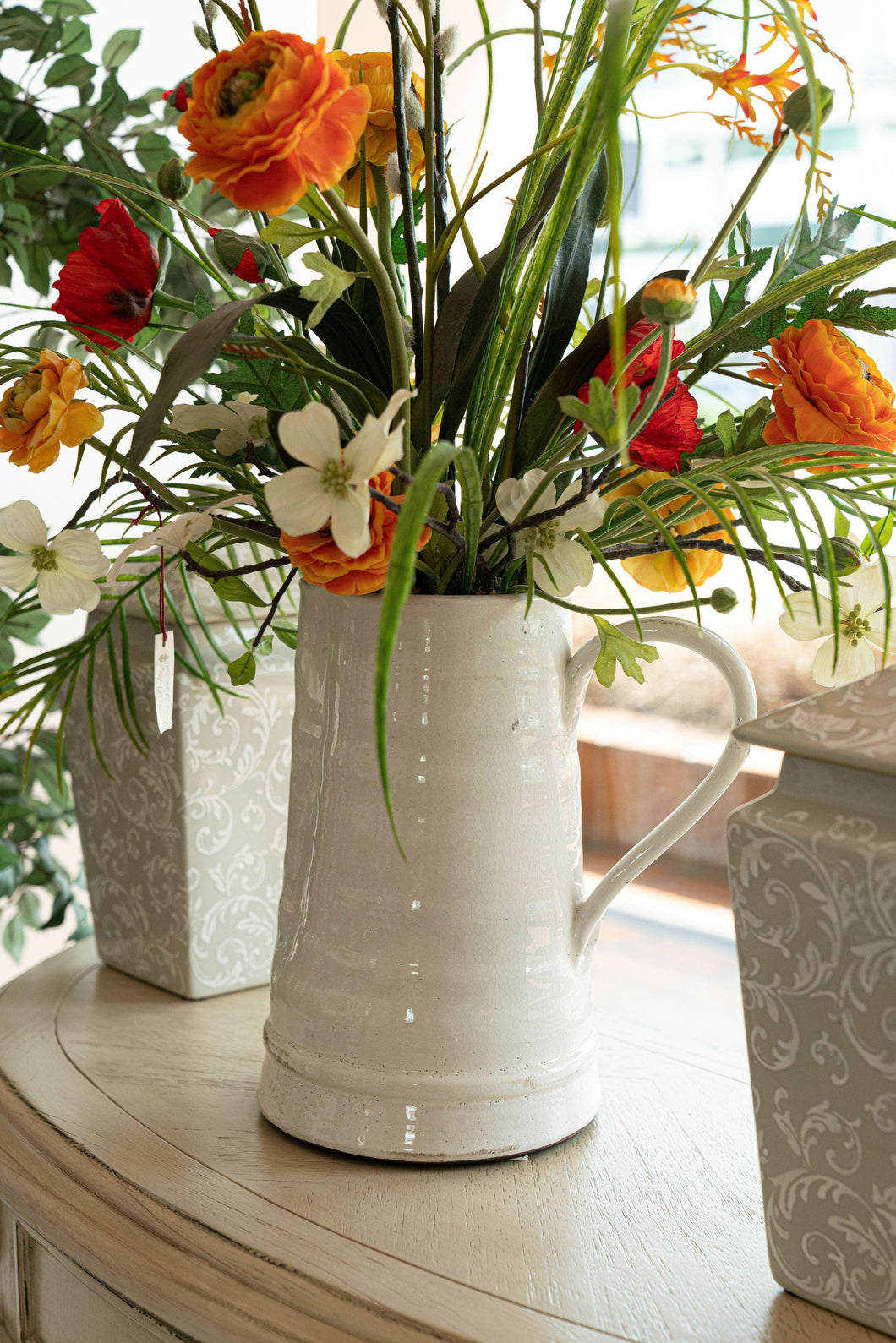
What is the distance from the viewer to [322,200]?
0.41 meters

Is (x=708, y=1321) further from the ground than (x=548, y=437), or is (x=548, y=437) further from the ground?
(x=548, y=437)

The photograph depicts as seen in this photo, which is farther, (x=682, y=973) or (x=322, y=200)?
(x=682, y=973)

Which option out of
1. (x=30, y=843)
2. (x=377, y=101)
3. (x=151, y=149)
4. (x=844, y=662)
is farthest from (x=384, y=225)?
(x=30, y=843)

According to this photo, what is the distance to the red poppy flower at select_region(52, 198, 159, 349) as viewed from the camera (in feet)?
1.43

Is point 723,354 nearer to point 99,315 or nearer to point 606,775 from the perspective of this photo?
point 99,315

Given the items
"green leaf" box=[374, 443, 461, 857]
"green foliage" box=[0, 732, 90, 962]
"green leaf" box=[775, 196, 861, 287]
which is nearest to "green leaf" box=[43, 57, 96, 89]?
"green foliage" box=[0, 732, 90, 962]

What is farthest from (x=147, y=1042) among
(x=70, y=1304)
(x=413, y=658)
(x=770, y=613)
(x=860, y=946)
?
(x=770, y=613)

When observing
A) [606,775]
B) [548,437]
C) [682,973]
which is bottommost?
[682,973]

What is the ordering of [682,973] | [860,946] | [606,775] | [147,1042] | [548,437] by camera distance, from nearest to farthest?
[860,946] → [548,437] → [147,1042] → [682,973] → [606,775]

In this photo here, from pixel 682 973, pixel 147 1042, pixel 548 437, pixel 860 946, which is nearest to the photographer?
pixel 860 946

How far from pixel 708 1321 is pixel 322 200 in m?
0.39

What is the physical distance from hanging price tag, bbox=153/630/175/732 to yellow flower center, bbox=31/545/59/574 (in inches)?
2.0

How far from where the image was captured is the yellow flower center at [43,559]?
474 millimetres

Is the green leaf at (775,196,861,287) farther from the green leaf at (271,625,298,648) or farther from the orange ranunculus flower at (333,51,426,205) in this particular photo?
Answer: the green leaf at (271,625,298,648)
